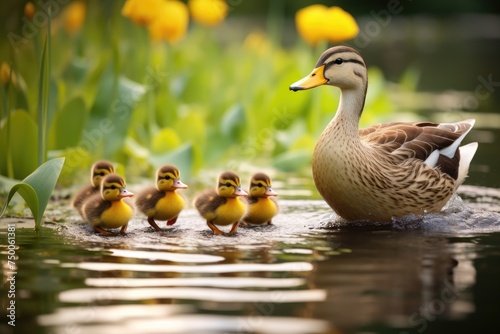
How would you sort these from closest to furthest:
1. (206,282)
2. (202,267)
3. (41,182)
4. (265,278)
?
(206,282) → (265,278) → (202,267) → (41,182)

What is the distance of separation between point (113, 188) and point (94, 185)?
60 cm

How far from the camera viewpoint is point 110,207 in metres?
5.73

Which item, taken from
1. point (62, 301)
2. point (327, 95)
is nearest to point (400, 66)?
point (327, 95)

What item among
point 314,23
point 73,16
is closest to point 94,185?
point 314,23

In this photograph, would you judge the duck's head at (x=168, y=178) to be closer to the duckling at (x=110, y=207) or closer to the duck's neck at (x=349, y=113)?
the duckling at (x=110, y=207)

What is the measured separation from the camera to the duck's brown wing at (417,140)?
6.36 meters

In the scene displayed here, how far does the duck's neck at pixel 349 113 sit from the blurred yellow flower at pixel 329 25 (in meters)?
2.16

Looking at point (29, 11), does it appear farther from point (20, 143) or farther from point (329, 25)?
point (329, 25)

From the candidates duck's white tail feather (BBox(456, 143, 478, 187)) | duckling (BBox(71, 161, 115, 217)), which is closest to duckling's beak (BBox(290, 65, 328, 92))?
duck's white tail feather (BBox(456, 143, 478, 187))

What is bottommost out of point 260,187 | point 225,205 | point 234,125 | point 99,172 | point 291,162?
point 225,205

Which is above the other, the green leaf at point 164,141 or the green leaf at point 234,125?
the green leaf at point 234,125

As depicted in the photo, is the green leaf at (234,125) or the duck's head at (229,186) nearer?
the duck's head at (229,186)

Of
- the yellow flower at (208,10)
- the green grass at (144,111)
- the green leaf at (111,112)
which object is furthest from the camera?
the yellow flower at (208,10)

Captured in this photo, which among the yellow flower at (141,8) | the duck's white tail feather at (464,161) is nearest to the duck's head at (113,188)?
the yellow flower at (141,8)
